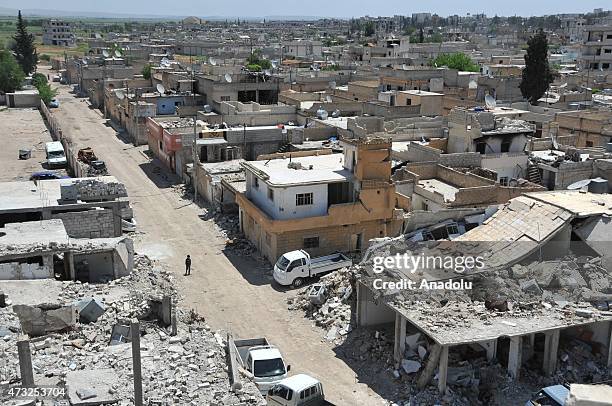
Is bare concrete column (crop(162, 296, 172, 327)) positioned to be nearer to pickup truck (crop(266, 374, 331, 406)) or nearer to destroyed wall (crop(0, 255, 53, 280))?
pickup truck (crop(266, 374, 331, 406))

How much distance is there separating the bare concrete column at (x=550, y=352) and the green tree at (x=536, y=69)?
139 feet

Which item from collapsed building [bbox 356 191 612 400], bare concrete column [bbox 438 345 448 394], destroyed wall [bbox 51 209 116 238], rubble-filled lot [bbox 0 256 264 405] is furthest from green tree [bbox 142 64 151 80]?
bare concrete column [bbox 438 345 448 394]

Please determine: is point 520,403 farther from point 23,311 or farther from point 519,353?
point 23,311

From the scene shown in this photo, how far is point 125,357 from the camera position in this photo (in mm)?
15906

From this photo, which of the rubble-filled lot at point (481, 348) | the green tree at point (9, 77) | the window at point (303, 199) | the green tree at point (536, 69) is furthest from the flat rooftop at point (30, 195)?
the green tree at point (9, 77)

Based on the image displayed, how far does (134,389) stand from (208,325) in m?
7.64

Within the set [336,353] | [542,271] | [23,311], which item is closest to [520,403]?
[542,271]

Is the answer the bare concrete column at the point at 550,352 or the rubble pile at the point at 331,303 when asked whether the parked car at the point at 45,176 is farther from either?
the bare concrete column at the point at 550,352

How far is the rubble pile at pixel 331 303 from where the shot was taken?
2064 cm

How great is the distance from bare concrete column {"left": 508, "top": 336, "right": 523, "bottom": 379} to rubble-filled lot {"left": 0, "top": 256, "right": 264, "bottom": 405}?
265 inches

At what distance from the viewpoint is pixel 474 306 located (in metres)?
18.2

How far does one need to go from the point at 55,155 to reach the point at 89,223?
17505 millimetres

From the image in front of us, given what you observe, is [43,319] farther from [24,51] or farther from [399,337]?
[24,51]

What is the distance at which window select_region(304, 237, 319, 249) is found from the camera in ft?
87.1
